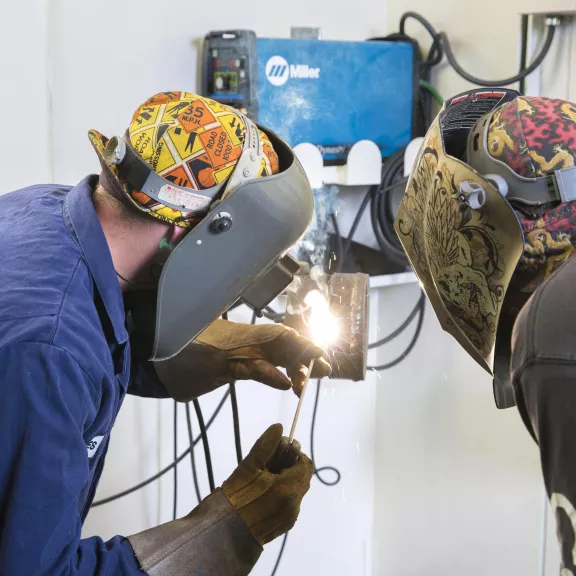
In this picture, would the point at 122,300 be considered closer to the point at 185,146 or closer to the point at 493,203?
the point at 185,146

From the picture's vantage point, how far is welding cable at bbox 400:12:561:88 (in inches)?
87.7

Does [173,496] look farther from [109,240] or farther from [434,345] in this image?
[109,240]

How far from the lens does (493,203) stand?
3.90 ft

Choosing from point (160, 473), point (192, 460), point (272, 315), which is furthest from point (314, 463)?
point (272, 315)

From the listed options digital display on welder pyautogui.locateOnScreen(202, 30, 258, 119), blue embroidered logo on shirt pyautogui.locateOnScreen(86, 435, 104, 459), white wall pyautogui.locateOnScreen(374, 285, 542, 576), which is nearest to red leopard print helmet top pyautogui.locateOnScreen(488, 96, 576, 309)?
blue embroidered logo on shirt pyautogui.locateOnScreen(86, 435, 104, 459)

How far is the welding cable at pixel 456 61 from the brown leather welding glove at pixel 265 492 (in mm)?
1168

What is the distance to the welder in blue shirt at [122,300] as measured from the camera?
1.16 m

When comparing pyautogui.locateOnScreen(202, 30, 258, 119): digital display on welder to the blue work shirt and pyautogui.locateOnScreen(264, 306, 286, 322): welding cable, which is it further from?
the blue work shirt

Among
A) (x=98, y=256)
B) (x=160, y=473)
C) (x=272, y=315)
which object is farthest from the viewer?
(x=160, y=473)

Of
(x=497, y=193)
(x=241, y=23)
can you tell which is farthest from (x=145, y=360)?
(x=241, y=23)

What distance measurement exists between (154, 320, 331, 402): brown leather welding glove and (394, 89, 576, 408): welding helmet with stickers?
534 millimetres

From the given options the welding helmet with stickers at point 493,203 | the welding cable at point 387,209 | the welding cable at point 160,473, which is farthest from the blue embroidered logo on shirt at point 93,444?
the welding cable at point 387,209

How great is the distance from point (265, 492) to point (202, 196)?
0.57m

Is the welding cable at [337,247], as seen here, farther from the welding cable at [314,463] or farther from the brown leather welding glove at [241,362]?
the brown leather welding glove at [241,362]
